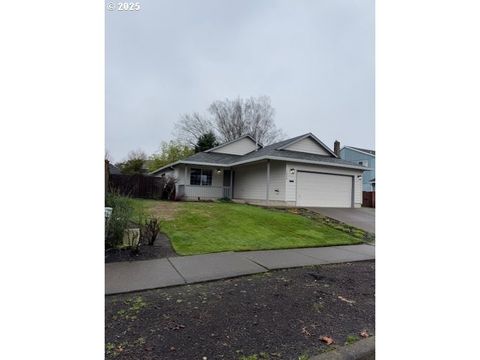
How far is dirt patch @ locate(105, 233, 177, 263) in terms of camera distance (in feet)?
16.2

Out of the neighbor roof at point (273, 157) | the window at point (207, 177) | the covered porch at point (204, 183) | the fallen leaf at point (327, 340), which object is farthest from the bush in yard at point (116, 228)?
the window at point (207, 177)

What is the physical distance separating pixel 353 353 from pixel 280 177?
12.1 m

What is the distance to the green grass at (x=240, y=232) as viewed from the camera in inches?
245

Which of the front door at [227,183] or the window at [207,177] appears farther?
the front door at [227,183]

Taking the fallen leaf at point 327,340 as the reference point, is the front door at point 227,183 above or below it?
above

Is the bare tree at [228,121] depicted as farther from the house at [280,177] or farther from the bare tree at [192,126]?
the house at [280,177]

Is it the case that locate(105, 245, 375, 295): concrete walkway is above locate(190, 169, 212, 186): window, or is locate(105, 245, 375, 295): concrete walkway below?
below

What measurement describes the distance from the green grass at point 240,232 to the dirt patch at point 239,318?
2183 millimetres

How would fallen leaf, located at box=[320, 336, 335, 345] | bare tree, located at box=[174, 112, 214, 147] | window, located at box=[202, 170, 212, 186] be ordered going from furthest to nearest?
1. bare tree, located at box=[174, 112, 214, 147]
2. window, located at box=[202, 170, 212, 186]
3. fallen leaf, located at box=[320, 336, 335, 345]

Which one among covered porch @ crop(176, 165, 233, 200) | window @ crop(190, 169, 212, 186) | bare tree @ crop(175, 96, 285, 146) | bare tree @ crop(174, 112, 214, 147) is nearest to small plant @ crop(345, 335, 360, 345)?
covered porch @ crop(176, 165, 233, 200)

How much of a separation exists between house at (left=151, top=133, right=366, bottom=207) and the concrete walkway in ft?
26.2

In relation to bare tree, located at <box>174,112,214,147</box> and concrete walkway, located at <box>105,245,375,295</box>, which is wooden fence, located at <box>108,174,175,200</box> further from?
bare tree, located at <box>174,112,214,147</box>
